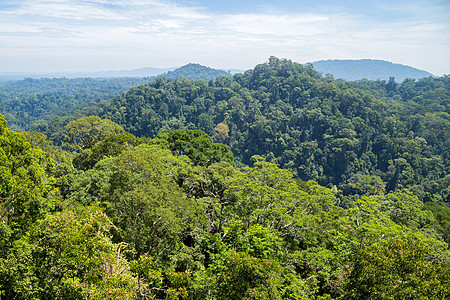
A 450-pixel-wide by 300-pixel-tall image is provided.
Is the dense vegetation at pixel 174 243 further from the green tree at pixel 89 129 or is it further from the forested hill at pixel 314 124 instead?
the forested hill at pixel 314 124

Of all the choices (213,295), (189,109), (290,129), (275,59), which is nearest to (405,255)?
(213,295)

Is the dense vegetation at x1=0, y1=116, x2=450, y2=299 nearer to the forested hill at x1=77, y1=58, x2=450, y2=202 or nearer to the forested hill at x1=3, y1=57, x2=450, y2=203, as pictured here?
the forested hill at x1=3, y1=57, x2=450, y2=203

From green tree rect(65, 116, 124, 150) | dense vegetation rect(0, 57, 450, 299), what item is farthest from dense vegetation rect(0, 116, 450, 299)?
green tree rect(65, 116, 124, 150)

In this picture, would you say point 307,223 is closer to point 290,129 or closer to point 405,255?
point 405,255

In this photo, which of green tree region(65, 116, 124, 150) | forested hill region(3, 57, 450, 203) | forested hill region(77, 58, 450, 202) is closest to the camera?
green tree region(65, 116, 124, 150)

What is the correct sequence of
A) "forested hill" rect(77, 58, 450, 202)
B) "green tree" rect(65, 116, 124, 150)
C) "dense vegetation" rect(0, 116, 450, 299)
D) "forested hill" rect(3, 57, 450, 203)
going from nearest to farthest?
"dense vegetation" rect(0, 116, 450, 299) → "green tree" rect(65, 116, 124, 150) → "forested hill" rect(3, 57, 450, 203) → "forested hill" rect(77, 58, 450, 202)

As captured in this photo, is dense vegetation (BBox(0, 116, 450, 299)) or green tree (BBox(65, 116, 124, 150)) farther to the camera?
green tree (BBox(65, 116, 124, 150))

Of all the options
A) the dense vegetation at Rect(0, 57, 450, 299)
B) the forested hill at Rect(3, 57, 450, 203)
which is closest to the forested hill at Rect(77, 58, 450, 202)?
the forested hill at Rect(3, 57, 450, 203)

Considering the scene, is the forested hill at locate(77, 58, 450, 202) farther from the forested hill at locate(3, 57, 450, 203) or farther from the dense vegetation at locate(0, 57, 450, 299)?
the dense vegetation at locate(0, 57, 450, 299)

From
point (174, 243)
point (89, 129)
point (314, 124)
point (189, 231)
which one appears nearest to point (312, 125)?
point (314, 124)

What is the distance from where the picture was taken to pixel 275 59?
102 meters

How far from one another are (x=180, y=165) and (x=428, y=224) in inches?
864

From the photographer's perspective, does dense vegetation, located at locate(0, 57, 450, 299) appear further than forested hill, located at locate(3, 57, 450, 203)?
No

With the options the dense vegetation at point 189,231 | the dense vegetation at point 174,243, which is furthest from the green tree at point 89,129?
the dense vegetation at point 174,243
